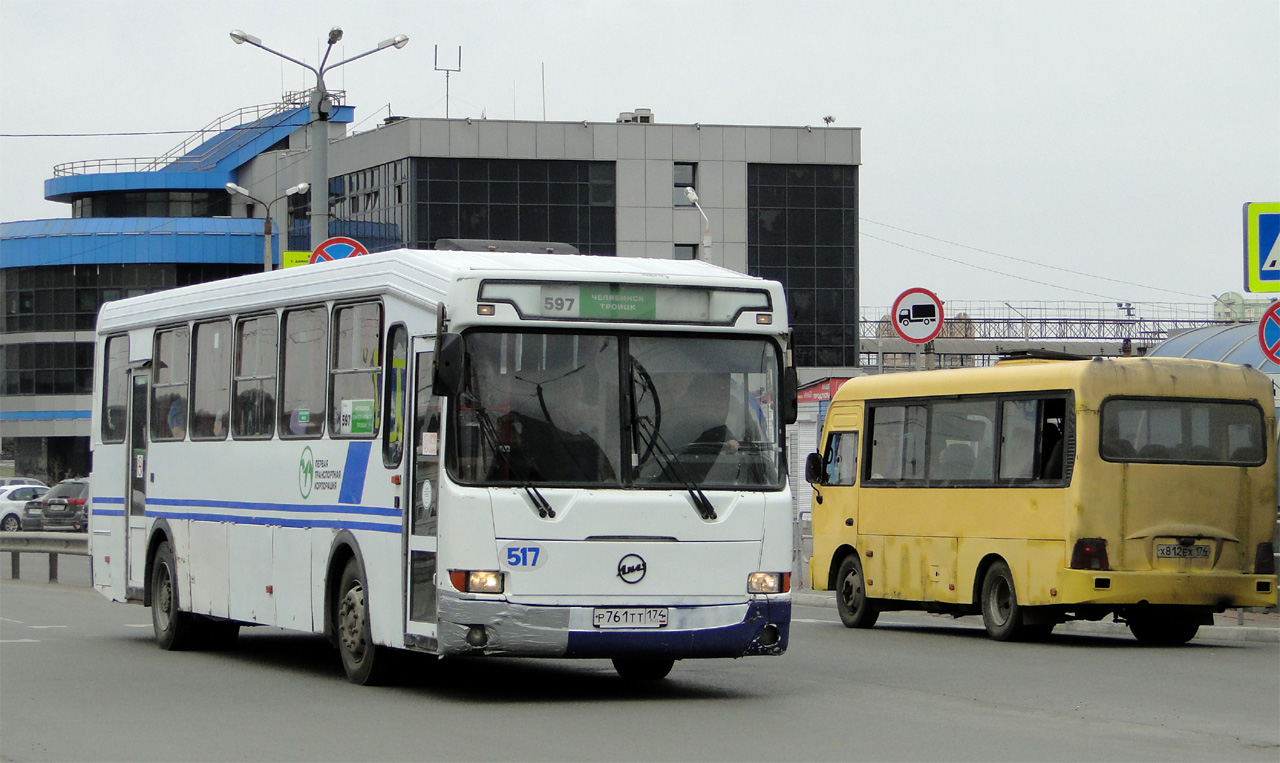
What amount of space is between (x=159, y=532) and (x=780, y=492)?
705cm

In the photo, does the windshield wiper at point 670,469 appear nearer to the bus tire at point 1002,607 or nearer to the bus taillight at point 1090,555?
the bus taillight at point 1090,555

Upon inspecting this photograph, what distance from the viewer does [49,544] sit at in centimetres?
3188

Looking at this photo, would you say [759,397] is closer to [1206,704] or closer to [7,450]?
[1206,704]

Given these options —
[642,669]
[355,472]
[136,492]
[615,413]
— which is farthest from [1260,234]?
[136,492]

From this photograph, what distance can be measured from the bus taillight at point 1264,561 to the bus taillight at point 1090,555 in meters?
1.61

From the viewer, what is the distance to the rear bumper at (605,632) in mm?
11898

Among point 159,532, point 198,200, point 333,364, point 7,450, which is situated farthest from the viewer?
point 7,450

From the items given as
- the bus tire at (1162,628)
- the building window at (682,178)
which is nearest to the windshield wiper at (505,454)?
the bus tire at (1162,628)

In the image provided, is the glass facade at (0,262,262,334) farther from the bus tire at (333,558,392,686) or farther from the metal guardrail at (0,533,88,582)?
the bus tire at (333,558,392,686)

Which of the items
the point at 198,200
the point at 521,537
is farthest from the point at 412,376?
the point at 198,200

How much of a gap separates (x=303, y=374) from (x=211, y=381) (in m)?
2.06

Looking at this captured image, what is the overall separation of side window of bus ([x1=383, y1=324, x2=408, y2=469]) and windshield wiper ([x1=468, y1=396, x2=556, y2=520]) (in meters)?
0.85

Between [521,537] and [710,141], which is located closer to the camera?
[521,537]

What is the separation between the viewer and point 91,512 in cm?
1906
